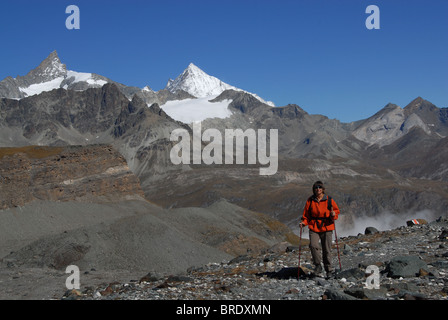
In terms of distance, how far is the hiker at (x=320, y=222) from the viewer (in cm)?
1697

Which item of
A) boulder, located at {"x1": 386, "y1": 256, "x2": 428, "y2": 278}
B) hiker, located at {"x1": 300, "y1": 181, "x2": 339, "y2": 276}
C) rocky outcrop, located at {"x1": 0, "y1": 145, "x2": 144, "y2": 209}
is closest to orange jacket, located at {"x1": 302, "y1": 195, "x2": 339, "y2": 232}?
hiker, located at {"x1": 300, "y1": 181, "x2": 339, "y2": 276}

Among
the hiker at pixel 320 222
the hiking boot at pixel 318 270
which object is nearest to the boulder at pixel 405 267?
the hiker at pixel 320 222

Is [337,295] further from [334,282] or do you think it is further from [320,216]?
[320,216]

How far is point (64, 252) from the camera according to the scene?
4753cm

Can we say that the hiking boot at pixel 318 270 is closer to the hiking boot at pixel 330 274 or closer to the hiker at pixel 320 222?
the hiker at pixel 320 222

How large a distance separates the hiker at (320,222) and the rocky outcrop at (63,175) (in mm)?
55825

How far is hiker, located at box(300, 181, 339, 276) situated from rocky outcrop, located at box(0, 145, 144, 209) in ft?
183

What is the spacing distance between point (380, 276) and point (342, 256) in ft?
15.5

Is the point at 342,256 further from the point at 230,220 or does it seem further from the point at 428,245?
the point at 230,220

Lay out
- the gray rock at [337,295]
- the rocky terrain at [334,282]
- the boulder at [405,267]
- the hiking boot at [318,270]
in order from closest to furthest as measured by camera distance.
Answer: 1. the gray rock at [337,295]
2. the rocky terrain at [334,282]
3. the boulder at [405,267]
4. the hiking boot at [318,270]

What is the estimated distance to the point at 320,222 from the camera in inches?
674

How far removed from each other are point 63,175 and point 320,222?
72.0 metres

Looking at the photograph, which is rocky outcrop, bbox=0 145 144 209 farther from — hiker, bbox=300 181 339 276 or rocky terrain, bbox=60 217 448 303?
hiker, bbox=300 181 339 276

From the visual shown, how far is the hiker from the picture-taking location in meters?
17.0
